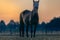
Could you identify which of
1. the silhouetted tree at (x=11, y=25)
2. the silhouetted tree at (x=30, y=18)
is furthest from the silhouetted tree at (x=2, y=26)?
the silhouetted tree at (x=30, y=18)

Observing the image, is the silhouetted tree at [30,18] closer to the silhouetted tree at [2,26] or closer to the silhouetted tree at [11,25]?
the silhouetted tree at [11,25]

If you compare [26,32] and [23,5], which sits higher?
[23,5]

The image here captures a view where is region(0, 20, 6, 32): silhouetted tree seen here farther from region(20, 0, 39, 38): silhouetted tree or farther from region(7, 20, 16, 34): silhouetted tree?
region(20, 0, 39, 38): silhouetted tree

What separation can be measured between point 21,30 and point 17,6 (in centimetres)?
47

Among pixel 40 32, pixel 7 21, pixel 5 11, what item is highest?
pixel 5 11

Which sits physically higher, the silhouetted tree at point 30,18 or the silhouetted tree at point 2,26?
the silhouetted tree at point 30,18

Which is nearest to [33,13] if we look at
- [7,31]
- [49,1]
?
[49,1]

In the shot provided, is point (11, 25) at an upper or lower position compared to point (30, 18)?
lower

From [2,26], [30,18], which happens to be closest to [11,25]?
[2,26]

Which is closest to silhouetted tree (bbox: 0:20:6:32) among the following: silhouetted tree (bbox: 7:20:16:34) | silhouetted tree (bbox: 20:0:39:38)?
silhouetted tree (bbox: 7:20:16:34)

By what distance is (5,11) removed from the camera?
3061 mm

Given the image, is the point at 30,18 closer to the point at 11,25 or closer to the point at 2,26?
the point at 11,25

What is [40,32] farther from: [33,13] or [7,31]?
[7,31]

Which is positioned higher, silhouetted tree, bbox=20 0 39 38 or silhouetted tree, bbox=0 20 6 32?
silhouetted tree, bbox=20 0 39 38
